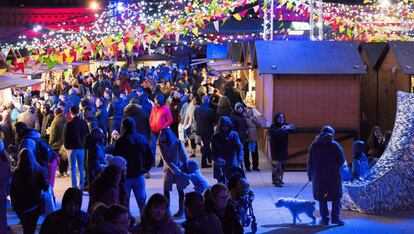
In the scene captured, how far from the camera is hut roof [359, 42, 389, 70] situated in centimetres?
2103

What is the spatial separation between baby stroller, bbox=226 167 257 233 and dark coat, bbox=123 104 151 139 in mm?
5116

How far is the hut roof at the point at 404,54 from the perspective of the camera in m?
18.3

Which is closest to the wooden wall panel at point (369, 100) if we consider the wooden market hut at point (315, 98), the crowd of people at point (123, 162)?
the crowd of people at point (123, 162)

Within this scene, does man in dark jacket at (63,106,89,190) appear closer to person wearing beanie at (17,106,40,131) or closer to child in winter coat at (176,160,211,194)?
person wearing beanie at (17,106,40,131)

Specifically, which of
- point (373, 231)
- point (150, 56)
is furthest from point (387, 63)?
point (150, 56)

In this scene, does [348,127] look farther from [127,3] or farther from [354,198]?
[127,3]

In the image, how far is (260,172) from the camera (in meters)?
16.8

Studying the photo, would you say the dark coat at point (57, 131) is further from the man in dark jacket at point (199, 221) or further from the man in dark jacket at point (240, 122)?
the man in dark jacket at point (199, 221)

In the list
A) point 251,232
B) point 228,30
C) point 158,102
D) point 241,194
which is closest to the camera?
point 241,194

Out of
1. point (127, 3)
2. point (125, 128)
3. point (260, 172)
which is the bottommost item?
point (260, 172)

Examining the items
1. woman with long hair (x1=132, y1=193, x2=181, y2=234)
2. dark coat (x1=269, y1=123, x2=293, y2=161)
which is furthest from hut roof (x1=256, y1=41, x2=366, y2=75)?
woman with long hair (x1=132, y1=193, x2=181, y2=234)

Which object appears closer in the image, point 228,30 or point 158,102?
point 158,102

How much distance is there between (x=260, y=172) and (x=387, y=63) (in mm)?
5681

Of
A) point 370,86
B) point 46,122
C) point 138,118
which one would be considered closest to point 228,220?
point 138,118
